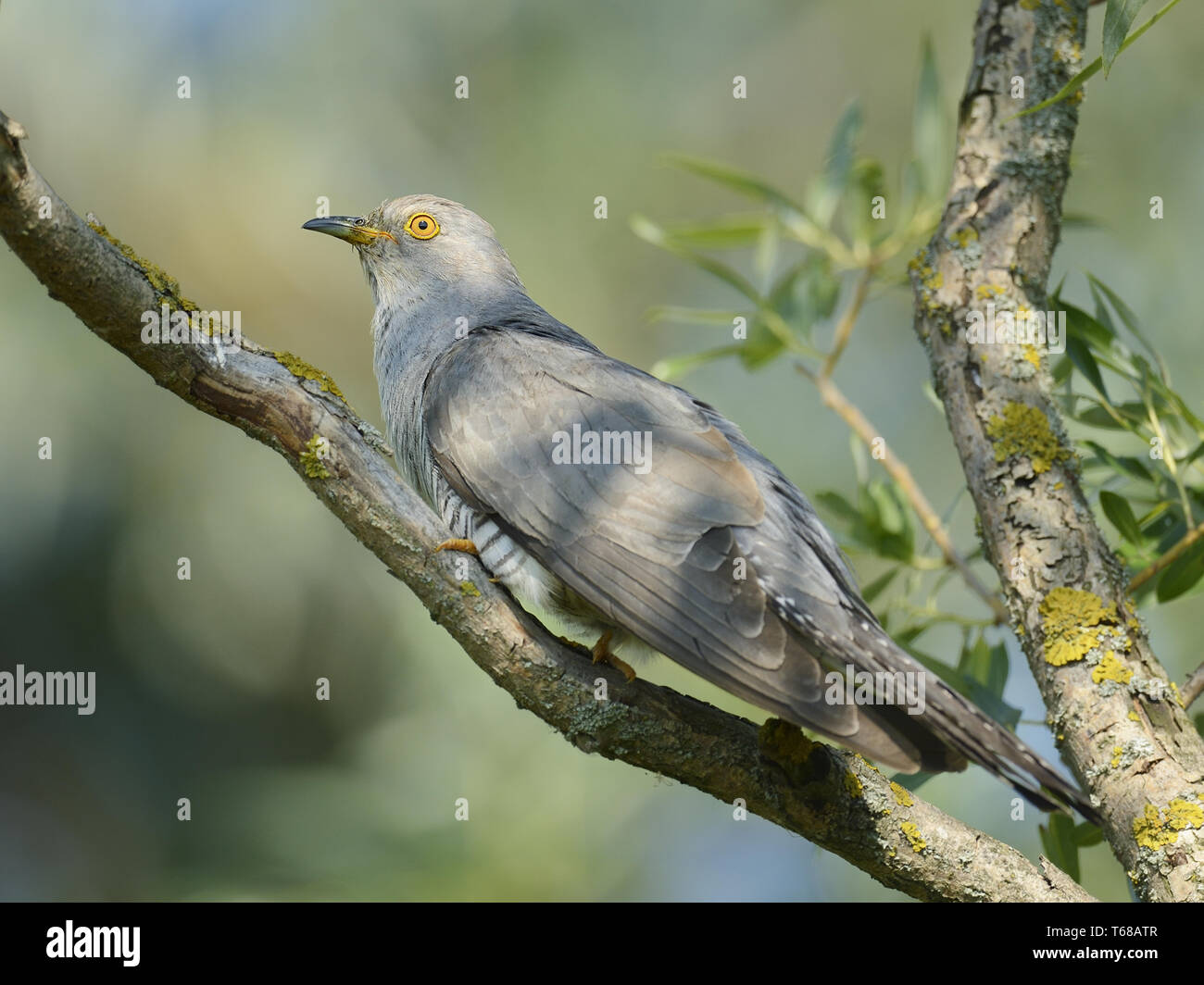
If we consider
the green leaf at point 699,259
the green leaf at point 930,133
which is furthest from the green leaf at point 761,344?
the green leaf at point 930,133

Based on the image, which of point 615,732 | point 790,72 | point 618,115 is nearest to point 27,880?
point 615,732

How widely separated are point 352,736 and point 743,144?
17.6 feet

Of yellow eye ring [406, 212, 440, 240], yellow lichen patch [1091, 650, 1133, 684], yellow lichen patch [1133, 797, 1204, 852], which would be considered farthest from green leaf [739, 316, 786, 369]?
yellow lichen patch [1133, 797, 1204, 852]

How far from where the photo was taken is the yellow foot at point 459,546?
294 centimetres

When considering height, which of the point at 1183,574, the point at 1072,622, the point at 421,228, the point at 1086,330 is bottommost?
the point at 1072,622

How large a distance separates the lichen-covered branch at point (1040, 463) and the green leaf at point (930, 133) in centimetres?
60

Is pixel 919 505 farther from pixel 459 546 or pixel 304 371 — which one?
pixel 304 371

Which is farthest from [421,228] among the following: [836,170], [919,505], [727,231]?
[919,505]

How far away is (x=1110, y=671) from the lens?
9.98 feet

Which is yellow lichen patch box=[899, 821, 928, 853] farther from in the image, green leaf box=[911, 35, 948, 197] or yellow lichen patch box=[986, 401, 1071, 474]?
green leaf box=[911, 35, 948, 197]

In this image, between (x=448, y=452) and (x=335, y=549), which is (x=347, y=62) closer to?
(x=335, y=549)

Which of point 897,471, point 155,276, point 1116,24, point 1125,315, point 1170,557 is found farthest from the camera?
point 897,471

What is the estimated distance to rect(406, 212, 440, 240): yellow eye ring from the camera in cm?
484

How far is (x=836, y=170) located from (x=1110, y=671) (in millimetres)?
2240
